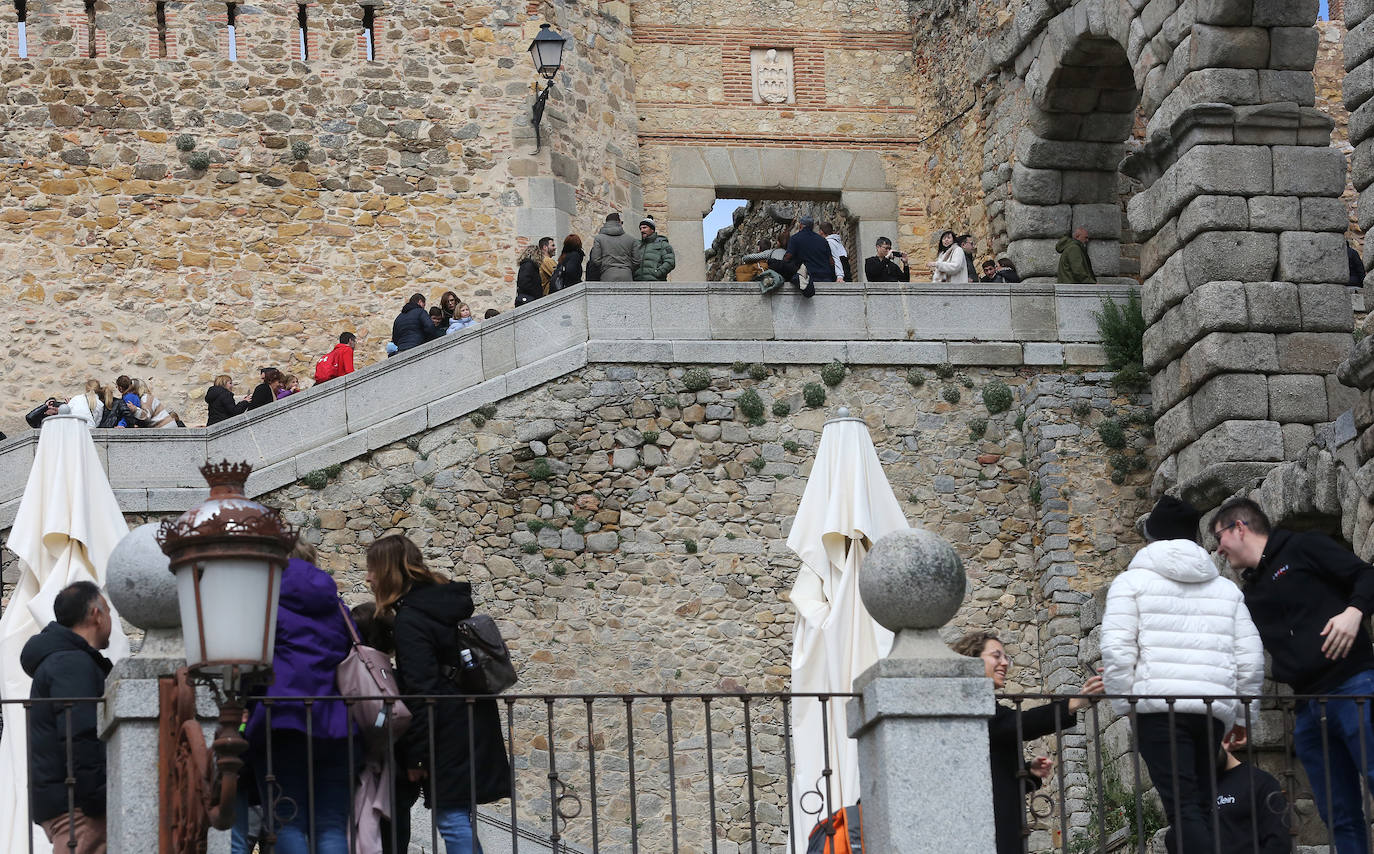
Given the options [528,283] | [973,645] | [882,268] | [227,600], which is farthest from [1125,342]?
[227,600]

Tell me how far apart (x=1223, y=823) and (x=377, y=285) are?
42.1 feet

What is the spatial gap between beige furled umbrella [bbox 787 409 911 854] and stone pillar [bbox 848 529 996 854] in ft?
9.06

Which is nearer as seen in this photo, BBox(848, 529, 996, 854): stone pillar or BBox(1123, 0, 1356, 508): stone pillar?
BBox(848, 529, 996, 854): stone pillar

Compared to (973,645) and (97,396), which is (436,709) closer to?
(973,645)

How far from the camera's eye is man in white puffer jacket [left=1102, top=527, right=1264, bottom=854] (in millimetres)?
8492

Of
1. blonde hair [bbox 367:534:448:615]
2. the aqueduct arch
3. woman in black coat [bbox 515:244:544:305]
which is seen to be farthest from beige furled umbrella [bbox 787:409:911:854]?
woman in black coat [bbox 515:244:544:305]

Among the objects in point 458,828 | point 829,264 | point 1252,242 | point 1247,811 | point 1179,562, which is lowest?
point 1247,811

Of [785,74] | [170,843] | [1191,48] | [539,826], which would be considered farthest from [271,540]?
[785,74]

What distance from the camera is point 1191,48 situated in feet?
50.5

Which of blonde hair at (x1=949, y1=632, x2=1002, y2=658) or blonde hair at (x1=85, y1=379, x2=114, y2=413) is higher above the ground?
blonde hair at (x1=85, y1=379, x2=114, y2=413)

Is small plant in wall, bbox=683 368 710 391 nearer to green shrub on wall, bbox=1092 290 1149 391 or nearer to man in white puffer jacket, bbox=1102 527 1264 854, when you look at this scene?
green shrub on wall, bbox=1092 290 1149 391

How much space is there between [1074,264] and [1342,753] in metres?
9.06

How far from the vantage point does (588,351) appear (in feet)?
51.6

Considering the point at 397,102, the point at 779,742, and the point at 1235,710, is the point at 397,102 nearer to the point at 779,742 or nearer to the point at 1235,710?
the point at 779,742
